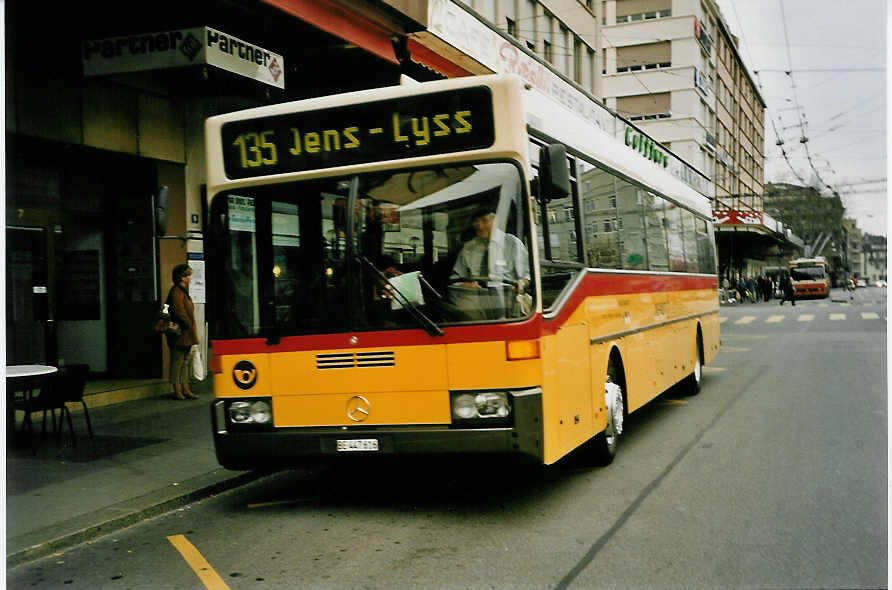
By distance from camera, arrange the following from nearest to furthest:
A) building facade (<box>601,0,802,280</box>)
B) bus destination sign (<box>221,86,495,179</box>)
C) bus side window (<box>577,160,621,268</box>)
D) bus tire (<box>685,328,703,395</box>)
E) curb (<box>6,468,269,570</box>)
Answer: curb (<box>6,468,269,570</box>) < bus destination sign (<box>221,86,495,179</box>) < bus side window (<box>577,160,621,268</box>) < bus tire (<box>685,328,703,395</box>) < building facade (<box>601,0,802,280</box>)

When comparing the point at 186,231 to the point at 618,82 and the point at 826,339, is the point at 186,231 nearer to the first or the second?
the point at 826,339

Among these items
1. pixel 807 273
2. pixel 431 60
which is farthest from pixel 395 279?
pixel 807 273

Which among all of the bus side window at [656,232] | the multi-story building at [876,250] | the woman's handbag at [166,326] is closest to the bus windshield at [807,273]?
the multi-story building at [876,250]

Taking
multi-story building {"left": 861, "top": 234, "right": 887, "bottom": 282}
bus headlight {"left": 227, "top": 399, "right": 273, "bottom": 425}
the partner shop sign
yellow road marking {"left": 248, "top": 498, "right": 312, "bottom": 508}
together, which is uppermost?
the partner shop sign

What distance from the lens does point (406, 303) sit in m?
6.00

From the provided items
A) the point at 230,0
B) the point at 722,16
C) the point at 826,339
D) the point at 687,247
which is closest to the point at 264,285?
the point at 230,0

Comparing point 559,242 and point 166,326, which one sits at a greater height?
point 559,242

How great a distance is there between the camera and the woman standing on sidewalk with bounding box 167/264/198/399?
40.6ft

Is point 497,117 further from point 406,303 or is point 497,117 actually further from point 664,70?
point 664,70

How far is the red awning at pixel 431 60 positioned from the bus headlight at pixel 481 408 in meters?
8.94

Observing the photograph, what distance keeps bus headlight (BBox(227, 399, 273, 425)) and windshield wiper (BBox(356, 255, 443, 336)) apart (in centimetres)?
123

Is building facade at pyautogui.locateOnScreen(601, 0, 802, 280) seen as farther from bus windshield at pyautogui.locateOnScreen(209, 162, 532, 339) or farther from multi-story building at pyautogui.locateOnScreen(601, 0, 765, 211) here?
bus windshield at pyautogui.locateOnScreen(209, 162, 532, 339)

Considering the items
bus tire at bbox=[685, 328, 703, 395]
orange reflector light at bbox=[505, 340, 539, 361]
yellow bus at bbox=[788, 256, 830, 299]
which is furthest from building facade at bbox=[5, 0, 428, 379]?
yellow bus at bbox=[788, 256, 830, 299]

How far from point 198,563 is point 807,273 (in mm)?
60809
